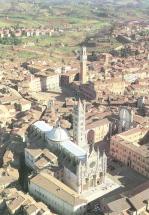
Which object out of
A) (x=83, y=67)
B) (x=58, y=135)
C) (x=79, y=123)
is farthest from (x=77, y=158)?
(x=83, y=67)

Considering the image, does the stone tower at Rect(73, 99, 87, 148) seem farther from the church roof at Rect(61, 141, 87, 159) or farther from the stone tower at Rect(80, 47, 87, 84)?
the stone tower at Rect(80, 47, 87, 84)

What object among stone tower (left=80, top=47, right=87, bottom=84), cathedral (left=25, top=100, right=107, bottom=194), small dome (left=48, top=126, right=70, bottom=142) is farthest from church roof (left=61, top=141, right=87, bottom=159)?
stone tower (left=80, top=47, right=87, bottom=84)

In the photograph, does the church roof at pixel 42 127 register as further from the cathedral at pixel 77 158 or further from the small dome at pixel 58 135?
the small dome at pixel 58 135

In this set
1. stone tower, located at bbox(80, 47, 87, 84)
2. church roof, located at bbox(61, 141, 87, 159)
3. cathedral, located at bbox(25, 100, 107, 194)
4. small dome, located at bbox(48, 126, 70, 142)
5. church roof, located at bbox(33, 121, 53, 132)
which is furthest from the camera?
stone tower, located at bbox(80, 47, 87, 84)

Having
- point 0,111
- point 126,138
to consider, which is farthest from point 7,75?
point 126,138

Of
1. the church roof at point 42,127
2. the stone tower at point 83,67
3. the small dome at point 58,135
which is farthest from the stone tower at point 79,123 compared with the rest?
the stone tower at point 83,67

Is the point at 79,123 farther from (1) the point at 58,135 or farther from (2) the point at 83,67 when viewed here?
(2) the point at 83,67

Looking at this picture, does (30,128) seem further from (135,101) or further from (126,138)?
(135,101)

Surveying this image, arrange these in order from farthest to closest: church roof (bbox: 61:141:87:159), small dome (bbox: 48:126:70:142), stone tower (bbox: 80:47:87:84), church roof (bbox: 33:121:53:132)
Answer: stone tower (bbox: 80:47:87:84) → church roof (bbox: 33:121:53:132) → small dome (bbox: 48:126:70:142) → church roof (bbox: 61:141:87:159)
